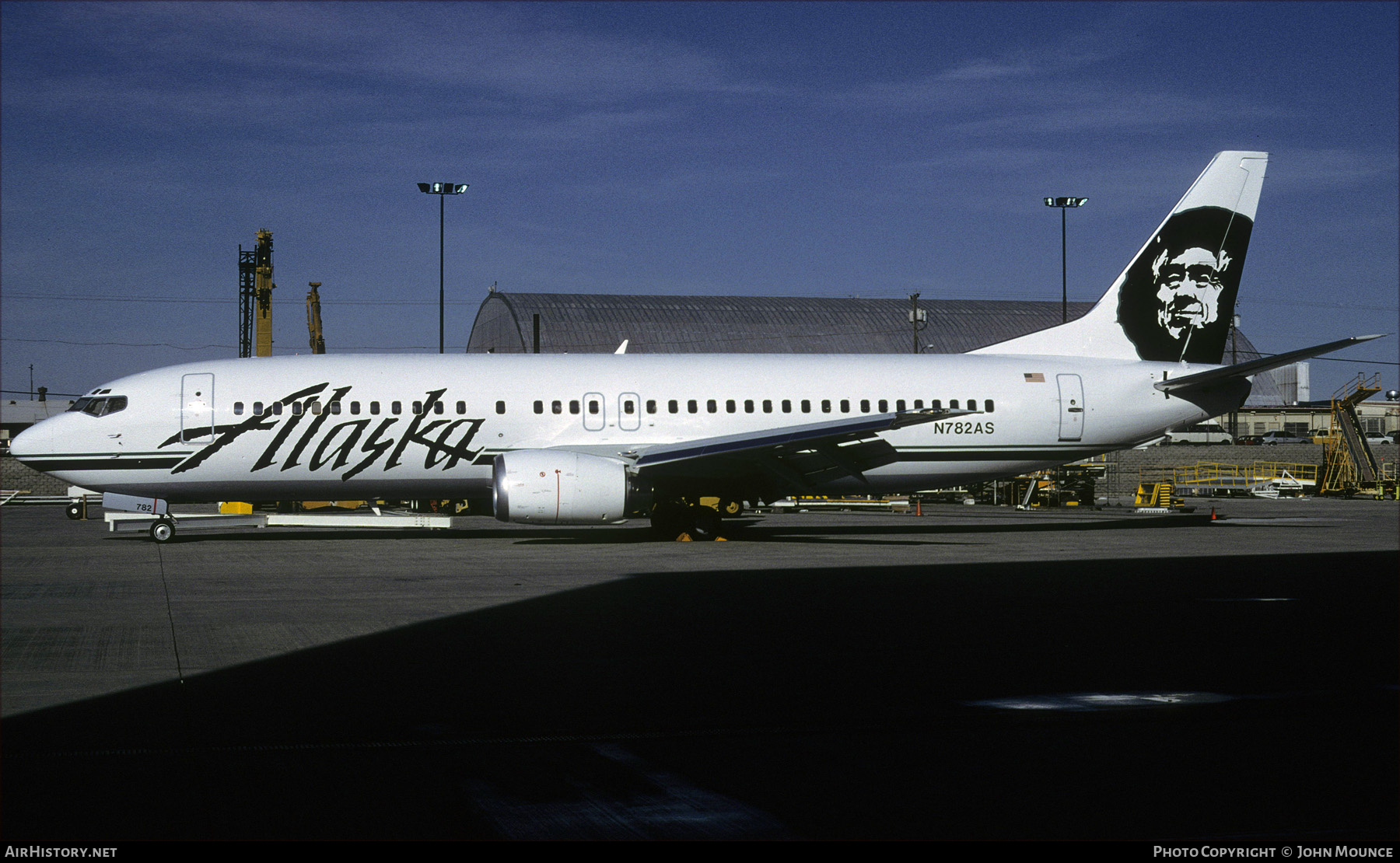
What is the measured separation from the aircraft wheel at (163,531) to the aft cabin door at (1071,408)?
17.4 meters

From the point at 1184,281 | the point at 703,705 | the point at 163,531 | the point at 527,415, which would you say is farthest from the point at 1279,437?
the point at 703,705

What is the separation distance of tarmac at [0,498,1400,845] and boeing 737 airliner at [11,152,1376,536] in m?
6.75

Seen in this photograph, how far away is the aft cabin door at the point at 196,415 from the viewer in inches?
853

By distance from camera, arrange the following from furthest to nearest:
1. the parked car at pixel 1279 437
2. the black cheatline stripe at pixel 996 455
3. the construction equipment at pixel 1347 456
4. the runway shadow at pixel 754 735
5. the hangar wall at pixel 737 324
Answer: the parked car at pixel 1279 437, the hangar wall at pixel 737 324, the construction equipment at pixel 1347 456, the black cheatline stripe at pixel 996 455, the runway shadow at pixel 754 735

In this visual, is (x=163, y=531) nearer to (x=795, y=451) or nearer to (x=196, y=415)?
(x=196, y=415)

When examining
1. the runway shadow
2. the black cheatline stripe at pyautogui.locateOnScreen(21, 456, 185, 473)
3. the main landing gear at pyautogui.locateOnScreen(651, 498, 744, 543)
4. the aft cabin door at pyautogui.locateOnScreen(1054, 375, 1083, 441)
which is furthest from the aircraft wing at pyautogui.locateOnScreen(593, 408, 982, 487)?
the runway shadow

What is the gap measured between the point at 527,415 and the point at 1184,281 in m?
14.3

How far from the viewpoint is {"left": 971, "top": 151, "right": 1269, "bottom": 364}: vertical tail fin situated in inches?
998

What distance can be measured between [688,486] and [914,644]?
42.7ft

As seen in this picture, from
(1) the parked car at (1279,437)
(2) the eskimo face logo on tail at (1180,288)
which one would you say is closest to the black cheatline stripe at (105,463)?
(2) the eskimo face logo on tail at (1180,288)

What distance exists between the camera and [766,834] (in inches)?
185

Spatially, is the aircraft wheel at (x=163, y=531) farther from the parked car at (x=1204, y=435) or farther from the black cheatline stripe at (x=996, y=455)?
the parked car at (x=1204, y=435)

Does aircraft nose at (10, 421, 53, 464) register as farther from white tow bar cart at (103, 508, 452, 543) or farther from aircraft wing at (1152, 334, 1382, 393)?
aircraft wing at (1152, 334, 1382, 393)

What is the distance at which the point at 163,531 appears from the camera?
71.2ft
